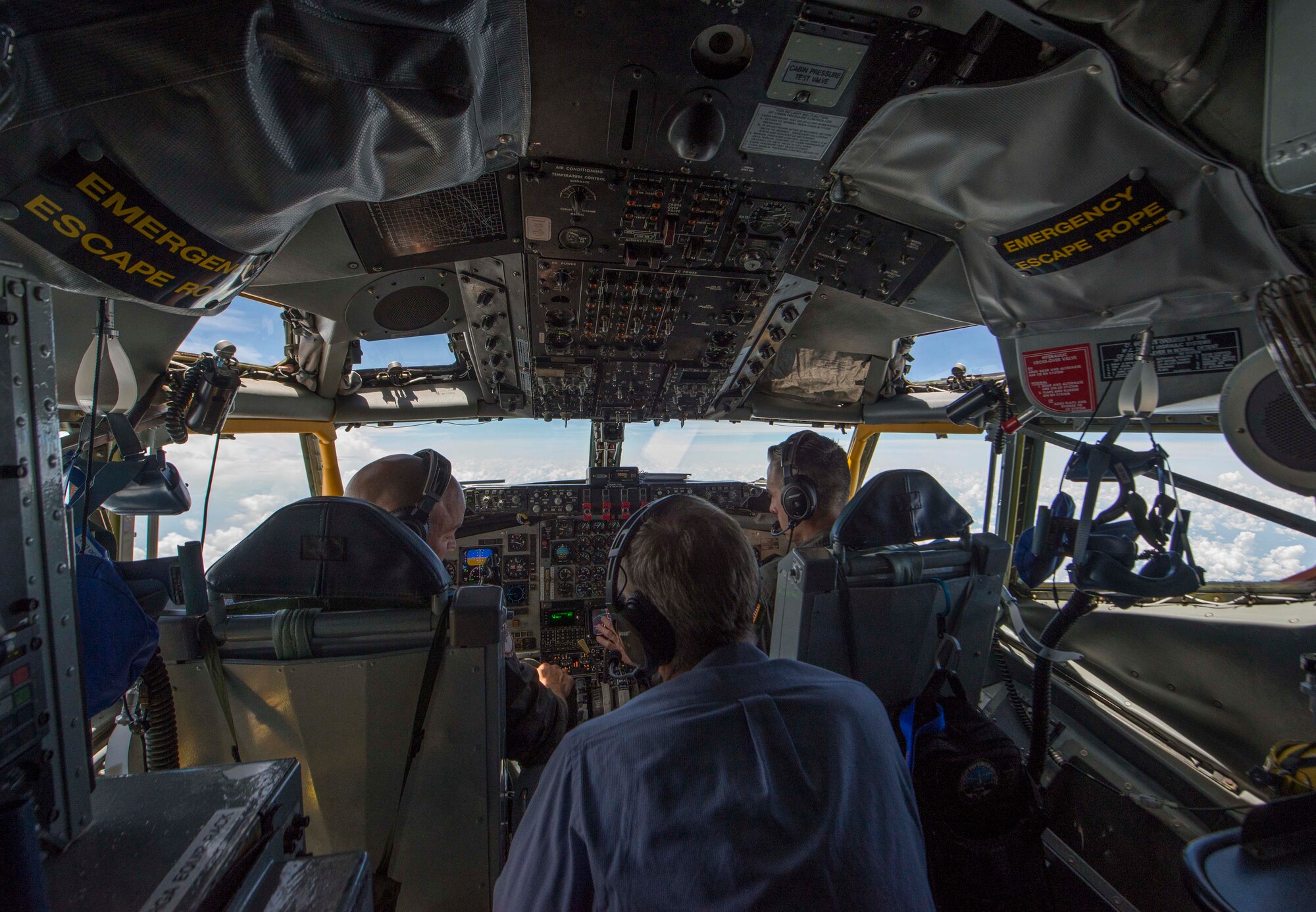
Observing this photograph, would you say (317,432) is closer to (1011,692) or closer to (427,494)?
(427,494)

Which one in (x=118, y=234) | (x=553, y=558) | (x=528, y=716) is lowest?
(x=553, y=558)

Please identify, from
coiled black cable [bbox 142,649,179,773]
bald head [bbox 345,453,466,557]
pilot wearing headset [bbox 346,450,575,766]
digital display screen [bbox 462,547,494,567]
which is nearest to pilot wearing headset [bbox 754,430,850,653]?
pilot wearing headset [bbox 346,450,575,766]

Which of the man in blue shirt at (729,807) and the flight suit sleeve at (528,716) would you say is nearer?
the man in blue shirt at (729,807)

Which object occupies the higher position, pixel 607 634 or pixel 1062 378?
pixel 1062 378

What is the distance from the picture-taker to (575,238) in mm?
2146

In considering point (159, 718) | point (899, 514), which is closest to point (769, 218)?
point (899, 514)

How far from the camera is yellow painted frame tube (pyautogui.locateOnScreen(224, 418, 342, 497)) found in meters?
3.34

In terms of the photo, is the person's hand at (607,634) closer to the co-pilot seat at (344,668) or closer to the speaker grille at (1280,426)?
the co-pilot seat at (344,668)

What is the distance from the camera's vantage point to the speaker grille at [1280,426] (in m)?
1.27

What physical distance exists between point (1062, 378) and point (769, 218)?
1.24m

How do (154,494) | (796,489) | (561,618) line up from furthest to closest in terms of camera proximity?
(561,618) → (796,489) → (154,494)

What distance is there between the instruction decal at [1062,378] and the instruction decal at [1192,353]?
11 cm

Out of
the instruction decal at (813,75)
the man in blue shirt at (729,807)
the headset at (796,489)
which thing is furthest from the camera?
the headset at (796,489)

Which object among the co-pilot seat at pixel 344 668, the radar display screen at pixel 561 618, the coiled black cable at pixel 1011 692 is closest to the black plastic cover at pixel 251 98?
the co-pilot seat at pixel 344 668
